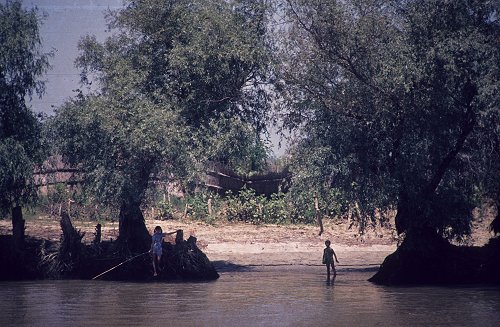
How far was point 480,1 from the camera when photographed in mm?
22453

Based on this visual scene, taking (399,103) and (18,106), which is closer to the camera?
(399,103)

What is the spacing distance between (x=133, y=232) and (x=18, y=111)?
20.5 feet

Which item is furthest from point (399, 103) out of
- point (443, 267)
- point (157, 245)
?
point (157, 245)

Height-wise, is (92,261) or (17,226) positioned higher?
(17,226)

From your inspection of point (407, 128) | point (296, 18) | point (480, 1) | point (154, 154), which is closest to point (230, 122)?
point (154, 154)

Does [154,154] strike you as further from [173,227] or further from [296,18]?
[173,227]

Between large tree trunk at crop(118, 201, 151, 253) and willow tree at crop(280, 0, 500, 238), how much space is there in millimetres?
7327

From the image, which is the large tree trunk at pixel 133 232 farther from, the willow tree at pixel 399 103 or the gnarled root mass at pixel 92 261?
the willow tree at pixel 399 103

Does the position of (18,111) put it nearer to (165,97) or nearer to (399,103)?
(165,97)

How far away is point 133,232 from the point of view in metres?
29.2

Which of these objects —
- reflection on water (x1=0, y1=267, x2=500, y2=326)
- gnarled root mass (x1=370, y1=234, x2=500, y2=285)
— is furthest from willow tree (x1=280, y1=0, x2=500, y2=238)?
reflection on water (x1=0, y1=267, x2=500, y2=326)

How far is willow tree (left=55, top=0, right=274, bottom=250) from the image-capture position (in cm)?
2691

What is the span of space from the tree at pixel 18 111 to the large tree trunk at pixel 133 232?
3.51 m

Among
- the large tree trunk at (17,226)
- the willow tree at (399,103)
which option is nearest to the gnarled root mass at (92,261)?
the large tree trunk at (17,226)
